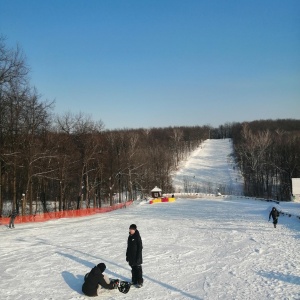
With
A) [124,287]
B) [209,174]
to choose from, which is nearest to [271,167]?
[209,174]

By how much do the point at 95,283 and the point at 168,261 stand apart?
4861 millimetres

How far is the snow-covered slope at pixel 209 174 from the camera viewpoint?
96625mm

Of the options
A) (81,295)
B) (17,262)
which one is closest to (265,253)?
(81,295)

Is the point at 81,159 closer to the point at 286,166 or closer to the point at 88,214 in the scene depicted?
the point at 88,214

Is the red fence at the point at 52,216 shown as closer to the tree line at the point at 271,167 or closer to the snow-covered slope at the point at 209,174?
the tree line at the point at 271,167

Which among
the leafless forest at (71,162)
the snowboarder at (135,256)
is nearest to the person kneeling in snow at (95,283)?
the snowboarder at (135,256)

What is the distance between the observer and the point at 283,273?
1204 centimetres

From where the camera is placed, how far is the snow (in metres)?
10.3

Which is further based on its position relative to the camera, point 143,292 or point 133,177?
point 133,177

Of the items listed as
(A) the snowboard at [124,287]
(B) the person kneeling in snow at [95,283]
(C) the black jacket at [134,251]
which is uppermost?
(C) the black jacket at [134,251]

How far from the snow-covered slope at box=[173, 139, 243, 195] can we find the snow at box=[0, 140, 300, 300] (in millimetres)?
69380

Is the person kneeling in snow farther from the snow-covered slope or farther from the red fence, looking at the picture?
the snow-covered slope

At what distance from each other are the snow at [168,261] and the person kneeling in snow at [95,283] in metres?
0.24

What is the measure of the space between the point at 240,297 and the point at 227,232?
12.6 metres
